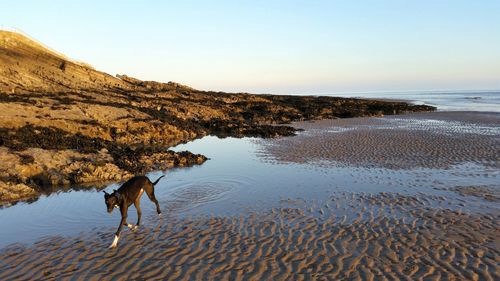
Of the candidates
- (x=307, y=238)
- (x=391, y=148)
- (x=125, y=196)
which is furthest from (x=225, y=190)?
(x=391, y=148)

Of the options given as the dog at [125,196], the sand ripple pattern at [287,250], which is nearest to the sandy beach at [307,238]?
the sand ripple pattern at [287,250]

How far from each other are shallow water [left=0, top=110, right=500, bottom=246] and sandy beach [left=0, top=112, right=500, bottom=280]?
8 centimetres

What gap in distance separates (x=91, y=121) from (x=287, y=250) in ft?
74.9

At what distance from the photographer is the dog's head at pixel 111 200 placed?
9.77m

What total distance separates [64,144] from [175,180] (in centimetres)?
750

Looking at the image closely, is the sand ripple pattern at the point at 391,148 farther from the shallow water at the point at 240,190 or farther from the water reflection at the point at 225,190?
the water reflection at the point at 225,190

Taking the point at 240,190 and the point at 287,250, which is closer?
the point at 287,250

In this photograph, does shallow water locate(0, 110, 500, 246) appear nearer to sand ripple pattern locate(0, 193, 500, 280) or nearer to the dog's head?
sand ripple pattern locate(0, 193, 500, 280)

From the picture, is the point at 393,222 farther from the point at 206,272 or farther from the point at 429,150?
the point at 429,150

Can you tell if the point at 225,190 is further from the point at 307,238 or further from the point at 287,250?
the point at 287,250

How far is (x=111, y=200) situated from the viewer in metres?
9.88

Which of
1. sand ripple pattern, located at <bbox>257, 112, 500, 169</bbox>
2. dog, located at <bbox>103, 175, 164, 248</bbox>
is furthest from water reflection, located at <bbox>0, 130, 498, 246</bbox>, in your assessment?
sand ripple pattern, located at <bbox>257, 112, 500, 169</bbox>

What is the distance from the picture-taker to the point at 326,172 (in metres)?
18.2

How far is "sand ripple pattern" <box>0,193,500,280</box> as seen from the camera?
8102 millimetres
